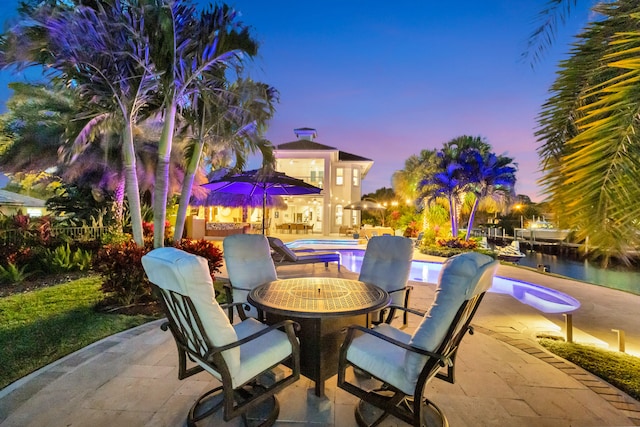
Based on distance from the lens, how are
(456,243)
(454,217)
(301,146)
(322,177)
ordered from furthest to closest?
1. (322,177)
2. (301,146)
3. (454,217)
4. (456,243)

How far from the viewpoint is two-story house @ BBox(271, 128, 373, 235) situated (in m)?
23.2

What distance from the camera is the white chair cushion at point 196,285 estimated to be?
1.96m

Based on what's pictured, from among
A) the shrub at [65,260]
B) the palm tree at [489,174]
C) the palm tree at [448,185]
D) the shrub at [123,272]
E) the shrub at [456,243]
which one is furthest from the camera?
the palm tree at [448,185]

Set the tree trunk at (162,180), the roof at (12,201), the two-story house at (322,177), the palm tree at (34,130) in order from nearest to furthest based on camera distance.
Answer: the tree trunk at (162,180) → the palm tree at (34,130) → the roof at (12,201) → the two-story house at (322,177)

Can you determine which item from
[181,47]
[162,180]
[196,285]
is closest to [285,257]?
[162,180]

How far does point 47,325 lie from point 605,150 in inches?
278

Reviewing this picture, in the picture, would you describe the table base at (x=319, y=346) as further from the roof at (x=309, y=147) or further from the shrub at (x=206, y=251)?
the roof at (x=309, y=147)

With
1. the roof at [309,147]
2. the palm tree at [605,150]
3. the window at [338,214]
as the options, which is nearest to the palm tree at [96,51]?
the palm tree at [605,150]

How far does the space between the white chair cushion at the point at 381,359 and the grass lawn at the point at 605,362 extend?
8.06 feet

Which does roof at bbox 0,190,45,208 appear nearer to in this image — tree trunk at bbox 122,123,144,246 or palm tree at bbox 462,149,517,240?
tree trunk at bbox 122,123,144,246

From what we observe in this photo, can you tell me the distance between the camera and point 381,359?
2344 mm

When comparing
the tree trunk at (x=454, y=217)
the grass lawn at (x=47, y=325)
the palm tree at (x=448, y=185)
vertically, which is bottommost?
the grass lawn at (x=47, y=325)

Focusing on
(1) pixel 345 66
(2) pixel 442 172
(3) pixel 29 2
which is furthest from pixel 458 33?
(1) pixel 345 66

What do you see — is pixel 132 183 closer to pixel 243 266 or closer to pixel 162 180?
pixel 162 180
